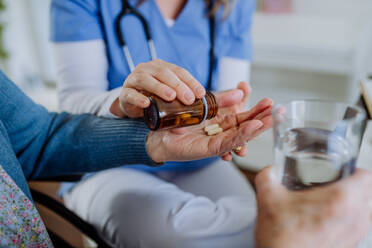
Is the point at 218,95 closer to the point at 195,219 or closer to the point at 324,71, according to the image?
the point at 195,219

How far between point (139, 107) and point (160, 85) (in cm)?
9

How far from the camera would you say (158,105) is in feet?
1.47

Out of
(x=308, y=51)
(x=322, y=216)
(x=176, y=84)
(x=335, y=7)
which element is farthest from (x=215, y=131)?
(x=335, y=7)

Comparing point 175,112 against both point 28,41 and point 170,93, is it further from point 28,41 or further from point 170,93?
point 28,41

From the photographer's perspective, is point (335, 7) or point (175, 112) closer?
point (175, 112)

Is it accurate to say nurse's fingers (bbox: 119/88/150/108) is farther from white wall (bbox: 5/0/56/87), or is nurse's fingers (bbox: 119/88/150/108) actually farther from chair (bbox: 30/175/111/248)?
white wall (bbox: 5/0/56/87)

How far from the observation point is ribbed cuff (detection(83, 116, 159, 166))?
56cm

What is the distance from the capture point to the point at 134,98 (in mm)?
473

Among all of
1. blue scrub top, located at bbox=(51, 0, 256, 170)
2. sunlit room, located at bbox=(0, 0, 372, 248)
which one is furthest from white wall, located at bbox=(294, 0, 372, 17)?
blue scrub top, located at bbox=(51, 0, 256, 170)

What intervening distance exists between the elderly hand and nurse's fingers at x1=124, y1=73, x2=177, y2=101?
0.73ft

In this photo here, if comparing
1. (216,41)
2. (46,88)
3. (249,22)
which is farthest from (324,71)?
(46,88)

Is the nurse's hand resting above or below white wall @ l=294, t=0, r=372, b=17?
below

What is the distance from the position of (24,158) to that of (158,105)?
338mm

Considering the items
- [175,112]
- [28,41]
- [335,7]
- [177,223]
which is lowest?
[177,223]
